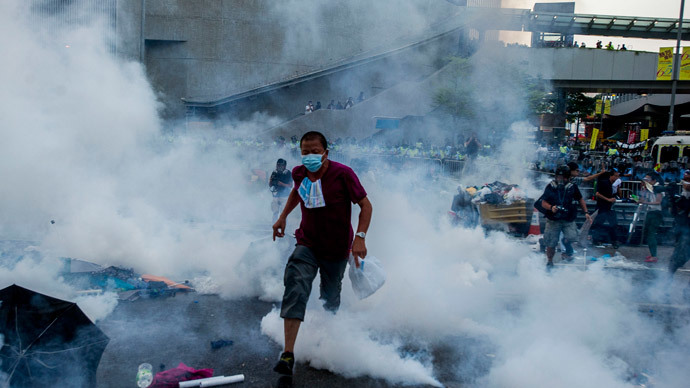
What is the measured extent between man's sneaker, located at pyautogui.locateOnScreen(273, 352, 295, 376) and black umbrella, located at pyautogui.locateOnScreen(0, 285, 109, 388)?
2.90 ft

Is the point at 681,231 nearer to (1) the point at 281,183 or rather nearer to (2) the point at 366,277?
(2) the point at 366,277

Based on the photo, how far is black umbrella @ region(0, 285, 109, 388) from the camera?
2467 millimetres

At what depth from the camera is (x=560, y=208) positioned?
6180mm

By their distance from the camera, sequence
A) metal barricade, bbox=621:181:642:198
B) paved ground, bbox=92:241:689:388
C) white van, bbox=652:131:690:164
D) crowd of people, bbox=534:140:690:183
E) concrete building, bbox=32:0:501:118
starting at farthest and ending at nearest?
white van, bbox=652:131:690:164 < concrete building, bbox=32:0:501:118 < crowd of people, bbox=534:140:690:183 < metal barricade, bbox=621:181:642:198 < paved ground, bbox=92:241:689:388

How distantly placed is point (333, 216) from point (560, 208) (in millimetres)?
3803

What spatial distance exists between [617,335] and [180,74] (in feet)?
63.7

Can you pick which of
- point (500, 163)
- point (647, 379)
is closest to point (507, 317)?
point (647, 379)

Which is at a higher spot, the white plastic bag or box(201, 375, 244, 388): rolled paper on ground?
the white plastic bag

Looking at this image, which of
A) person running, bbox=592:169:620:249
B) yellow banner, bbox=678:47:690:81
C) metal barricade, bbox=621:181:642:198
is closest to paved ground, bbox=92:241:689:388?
person running, bbox=592:169:620:249

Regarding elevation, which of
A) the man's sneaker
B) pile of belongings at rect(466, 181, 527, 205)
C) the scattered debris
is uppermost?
pile of belongings at rect(466, 181, 527, 205)

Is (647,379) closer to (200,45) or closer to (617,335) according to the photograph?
(617,335)

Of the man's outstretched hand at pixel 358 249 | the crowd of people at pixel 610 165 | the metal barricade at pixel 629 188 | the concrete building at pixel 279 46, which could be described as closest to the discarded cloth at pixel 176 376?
the man's outstretched hand at pixel 358 249

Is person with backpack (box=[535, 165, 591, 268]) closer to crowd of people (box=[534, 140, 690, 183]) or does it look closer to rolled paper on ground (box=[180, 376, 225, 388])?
rolled paper on ground (box=[180, 376, 225, 388])

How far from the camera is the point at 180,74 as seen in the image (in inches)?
810
